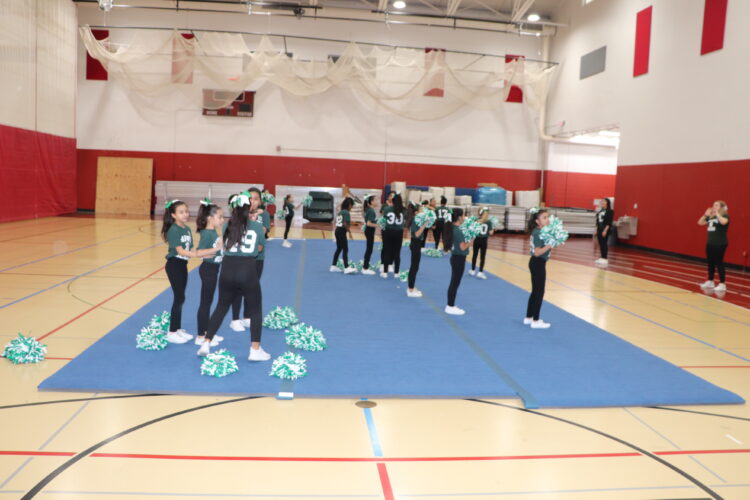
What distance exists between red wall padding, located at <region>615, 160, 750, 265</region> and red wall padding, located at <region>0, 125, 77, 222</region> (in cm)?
1959

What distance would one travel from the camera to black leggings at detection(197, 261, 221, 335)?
5.89 m

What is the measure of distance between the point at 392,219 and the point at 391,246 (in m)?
0.61

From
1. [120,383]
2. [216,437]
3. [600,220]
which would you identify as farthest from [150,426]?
[600,220]

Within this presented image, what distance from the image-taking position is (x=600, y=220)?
14641mm

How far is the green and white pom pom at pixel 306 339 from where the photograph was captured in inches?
235

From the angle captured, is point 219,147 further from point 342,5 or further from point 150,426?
point 150,426

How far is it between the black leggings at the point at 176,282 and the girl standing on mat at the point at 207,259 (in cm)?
21

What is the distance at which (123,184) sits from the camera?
23.8m

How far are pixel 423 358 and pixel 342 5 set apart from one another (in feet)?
66.6

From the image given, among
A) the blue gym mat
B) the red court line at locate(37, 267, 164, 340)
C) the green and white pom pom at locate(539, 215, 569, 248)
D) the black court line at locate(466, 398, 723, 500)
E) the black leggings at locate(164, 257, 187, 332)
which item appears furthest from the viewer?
the green and white pom pom at locate(539, 215, 569, 248)

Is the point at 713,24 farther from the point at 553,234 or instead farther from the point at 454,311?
the point at 454,311

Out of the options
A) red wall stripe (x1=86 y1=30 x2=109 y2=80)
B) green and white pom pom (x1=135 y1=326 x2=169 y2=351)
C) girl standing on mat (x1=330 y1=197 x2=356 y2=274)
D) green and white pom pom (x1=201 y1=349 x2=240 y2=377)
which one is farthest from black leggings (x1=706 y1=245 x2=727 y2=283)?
red wall stripe (x1=86 y1=30 x2=109 y2=80)

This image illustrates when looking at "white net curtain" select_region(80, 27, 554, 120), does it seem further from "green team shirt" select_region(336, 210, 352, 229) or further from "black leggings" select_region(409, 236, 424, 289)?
"black leggings" select_region(409, 236, 424, 289)

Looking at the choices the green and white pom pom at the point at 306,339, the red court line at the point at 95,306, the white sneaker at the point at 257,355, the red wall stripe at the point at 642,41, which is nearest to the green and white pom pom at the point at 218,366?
the white sneaker at the point at 257,355
